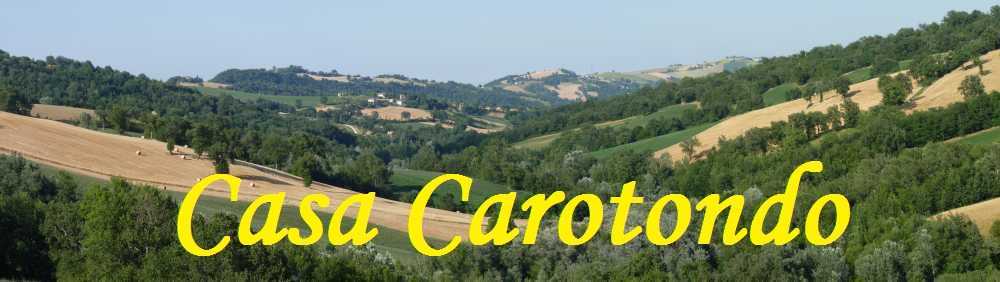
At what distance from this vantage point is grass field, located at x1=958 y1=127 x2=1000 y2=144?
88.7 m

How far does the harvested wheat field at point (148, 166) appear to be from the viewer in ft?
242

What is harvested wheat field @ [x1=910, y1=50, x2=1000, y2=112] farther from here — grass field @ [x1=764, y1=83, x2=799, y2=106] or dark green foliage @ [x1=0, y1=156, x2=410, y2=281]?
dark green foliage @ [x1=0, y1=156, x2=410, y2=281]

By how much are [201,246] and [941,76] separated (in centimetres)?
10204

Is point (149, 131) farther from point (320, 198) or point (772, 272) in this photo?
point (772, 272)

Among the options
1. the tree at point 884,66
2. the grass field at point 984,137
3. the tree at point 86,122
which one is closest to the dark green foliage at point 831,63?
the tree at point 884,66

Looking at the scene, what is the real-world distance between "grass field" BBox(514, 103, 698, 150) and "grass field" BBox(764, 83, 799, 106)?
13.4 meters

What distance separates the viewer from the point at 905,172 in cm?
7675

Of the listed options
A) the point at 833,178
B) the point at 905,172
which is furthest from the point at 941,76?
the point at 905,172

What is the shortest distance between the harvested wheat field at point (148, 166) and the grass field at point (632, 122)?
3362 inches

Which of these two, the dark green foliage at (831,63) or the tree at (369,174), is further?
the dark green foliage at (831,63)

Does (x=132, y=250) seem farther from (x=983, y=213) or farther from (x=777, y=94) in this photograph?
(x=777, y=94)

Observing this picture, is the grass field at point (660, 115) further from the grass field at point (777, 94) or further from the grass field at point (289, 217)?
the grass field at point (289, 217)

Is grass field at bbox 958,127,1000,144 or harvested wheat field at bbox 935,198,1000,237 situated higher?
grass field at bbox 958,127,1000,144

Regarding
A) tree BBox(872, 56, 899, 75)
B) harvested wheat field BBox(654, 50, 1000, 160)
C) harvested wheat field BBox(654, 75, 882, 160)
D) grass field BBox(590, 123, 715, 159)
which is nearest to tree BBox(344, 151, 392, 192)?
harvested wheat field BBox(654, 75, 882, 160)
